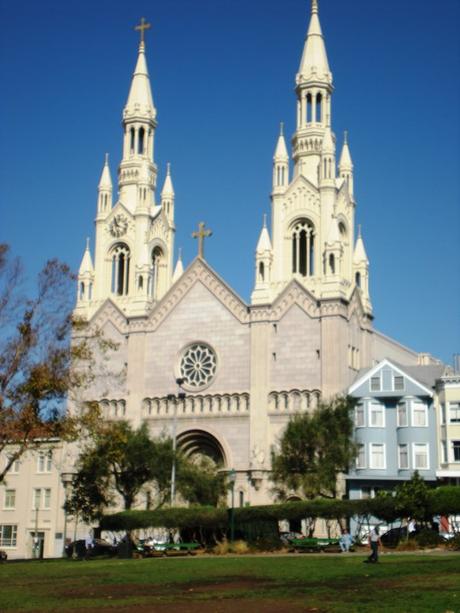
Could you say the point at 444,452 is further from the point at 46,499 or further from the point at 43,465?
the point at 43,465

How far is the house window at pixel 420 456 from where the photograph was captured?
61750 mm

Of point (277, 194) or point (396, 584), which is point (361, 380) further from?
point (396, 584)

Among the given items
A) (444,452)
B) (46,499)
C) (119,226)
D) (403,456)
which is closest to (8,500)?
(46,499)

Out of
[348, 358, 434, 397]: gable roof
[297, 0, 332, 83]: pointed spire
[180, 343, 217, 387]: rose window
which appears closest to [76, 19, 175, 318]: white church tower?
[180, 343, 217, 387]: rose window

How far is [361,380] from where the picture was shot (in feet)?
214

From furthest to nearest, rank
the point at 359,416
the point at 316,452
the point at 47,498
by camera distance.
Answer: the point at 47,498, the point at 359,416, the point at 316,452

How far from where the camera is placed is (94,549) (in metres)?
62.7

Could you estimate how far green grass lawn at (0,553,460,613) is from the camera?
2175cm

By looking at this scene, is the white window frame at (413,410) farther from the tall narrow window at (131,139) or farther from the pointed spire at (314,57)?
the tall narrow window at (131,139)

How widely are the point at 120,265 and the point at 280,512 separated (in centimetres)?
4039

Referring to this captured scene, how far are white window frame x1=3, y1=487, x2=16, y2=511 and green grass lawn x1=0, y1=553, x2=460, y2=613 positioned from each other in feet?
149

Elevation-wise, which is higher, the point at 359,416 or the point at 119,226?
the point at 119,226

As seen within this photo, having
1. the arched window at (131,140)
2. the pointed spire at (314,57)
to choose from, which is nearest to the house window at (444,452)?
the pointed spire at (314,57)

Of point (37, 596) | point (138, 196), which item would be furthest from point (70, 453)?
point (37, 596)
